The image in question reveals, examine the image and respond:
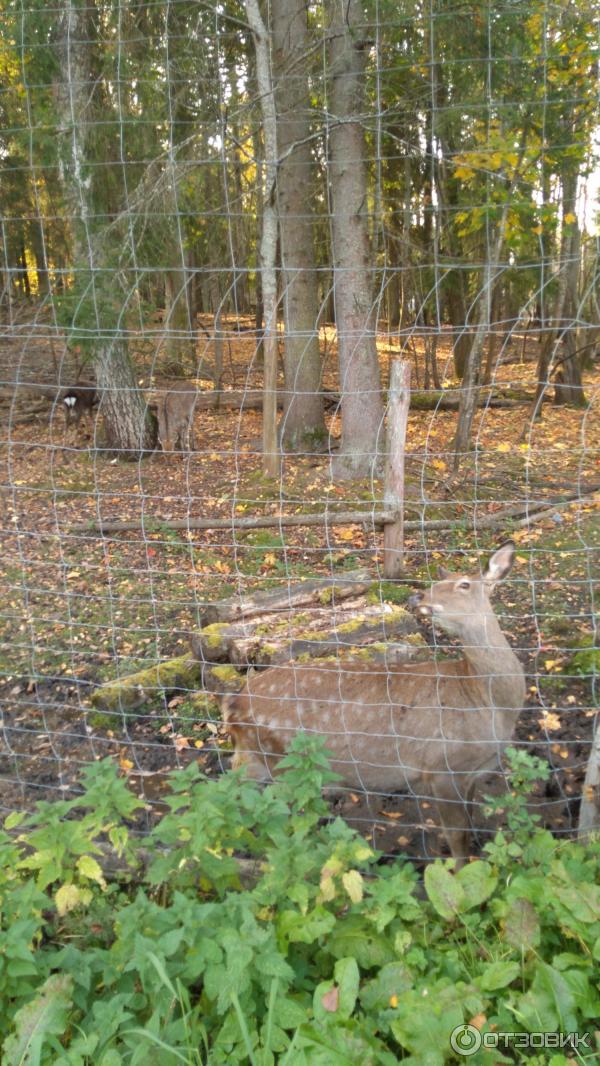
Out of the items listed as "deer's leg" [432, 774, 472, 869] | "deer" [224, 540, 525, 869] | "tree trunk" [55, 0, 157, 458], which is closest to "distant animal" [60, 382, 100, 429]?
"tree trunk" [55, 0, 157, 458]

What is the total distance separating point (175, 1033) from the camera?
2.46 m

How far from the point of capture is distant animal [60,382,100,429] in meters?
12.7

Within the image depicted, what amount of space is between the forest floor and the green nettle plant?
2.62 ft

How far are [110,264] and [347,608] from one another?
530 centimetres

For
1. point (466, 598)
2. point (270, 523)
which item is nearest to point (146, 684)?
point (466, 598)

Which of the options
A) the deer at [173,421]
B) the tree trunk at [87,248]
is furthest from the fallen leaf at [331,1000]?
the deer at [173,421]

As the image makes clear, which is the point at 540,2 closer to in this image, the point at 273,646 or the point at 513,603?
the point at 513,603

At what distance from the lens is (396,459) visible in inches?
263

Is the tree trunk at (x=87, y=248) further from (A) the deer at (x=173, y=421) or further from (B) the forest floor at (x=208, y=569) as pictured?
(B) the forest floor at (x=208, y=569)

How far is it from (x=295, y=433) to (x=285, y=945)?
9.21m

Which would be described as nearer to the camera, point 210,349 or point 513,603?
point 513,603

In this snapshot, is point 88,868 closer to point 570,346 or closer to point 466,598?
point 466,598

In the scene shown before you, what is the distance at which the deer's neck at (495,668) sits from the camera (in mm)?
3850

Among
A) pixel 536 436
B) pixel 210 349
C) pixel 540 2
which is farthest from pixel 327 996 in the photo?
pixel 210 349
